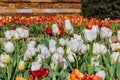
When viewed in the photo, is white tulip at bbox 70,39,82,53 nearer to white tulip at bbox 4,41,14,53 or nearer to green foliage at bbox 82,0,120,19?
white tulip at bbox 4,41,14,53

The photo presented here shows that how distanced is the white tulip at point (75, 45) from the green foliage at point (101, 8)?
10.9m

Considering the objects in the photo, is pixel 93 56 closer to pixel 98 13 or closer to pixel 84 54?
pixel 84 54

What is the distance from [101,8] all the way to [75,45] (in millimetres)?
11035

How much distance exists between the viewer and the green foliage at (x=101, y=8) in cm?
1434

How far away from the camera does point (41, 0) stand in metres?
13.8

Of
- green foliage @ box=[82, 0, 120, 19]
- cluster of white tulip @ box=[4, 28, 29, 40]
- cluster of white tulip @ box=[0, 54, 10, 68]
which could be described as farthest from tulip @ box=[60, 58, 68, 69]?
green foliage @ box=[82, 0, 120, 19]

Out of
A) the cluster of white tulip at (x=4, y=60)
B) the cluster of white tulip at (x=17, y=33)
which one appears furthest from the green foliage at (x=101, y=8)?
the cluster of white tulip at (x=4, y=60)

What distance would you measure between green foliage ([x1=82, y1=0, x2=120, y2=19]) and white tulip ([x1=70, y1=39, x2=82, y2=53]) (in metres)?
10.9

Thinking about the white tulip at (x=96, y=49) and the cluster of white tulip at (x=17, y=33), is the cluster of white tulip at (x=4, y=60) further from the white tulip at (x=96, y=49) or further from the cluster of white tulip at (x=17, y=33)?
the cluster of white tulip at (x=17, y=33)

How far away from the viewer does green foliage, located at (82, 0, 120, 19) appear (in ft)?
47.1

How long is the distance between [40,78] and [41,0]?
1110 centimetres

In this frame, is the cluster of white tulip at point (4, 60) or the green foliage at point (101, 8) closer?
the cluster of white tulip at point (4, 60)

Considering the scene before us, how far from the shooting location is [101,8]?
14445 mm

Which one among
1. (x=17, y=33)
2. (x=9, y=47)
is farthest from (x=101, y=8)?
(x=9, y=47)
